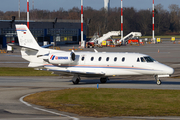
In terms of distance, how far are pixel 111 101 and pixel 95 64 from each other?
9.95 metres

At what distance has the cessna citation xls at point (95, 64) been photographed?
95.5 feet

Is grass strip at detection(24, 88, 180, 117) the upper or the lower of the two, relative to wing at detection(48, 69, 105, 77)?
→ lower

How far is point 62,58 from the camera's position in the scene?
31.1 m

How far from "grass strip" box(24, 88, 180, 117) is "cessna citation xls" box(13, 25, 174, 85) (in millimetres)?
4265

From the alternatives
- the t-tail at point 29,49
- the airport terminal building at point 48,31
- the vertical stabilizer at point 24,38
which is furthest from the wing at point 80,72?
the airport terminal building at point 48,31

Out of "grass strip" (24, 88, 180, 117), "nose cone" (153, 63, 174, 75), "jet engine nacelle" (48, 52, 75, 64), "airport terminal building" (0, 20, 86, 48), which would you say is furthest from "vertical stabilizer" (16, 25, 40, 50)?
"airport terminal building" (0, 20, 86, 48)

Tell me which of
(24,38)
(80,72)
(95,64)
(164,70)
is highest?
(24,38)

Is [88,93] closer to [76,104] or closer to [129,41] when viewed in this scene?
[76,104]

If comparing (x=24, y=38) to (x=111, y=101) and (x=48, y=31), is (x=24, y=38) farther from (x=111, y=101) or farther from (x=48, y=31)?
(x=48, y=31)

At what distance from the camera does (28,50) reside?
33.2 meters

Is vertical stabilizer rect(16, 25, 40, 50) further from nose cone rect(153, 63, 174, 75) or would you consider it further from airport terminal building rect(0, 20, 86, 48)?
airport terminal building rect(0, 20, 86, 48)

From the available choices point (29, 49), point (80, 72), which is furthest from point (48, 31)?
point (80, 72)

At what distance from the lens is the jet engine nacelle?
3109 centimetres

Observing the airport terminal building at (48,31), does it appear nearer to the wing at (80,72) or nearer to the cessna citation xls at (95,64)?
the cessna citation xls at (95,64)
